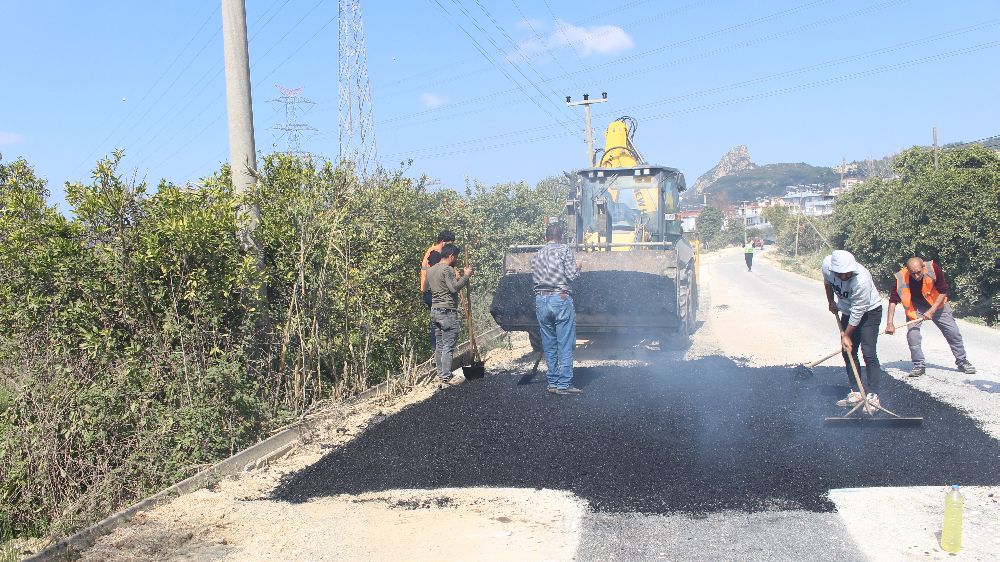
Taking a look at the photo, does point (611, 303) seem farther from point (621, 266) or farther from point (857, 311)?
point (857, 311)

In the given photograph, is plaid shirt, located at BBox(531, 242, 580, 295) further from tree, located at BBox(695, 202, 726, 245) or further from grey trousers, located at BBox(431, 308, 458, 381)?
tree, located at BBox(695, 202, 726, 245)

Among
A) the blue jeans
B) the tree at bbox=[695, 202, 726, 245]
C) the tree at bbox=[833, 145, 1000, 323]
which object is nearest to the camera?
the blue jeans

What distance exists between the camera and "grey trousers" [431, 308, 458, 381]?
8.55 metres

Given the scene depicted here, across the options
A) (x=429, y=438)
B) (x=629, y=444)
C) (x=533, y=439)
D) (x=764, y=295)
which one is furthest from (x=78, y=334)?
(x=764, y=295)

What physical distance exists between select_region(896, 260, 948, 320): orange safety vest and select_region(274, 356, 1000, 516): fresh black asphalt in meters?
1.30

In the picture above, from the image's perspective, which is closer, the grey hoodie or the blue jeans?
the grey hoodie

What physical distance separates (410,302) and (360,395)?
1736 mm

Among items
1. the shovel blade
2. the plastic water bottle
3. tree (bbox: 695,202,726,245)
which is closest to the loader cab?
the shovel blade

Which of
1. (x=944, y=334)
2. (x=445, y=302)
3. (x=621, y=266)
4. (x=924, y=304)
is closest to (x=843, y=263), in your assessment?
(x=924, y=304)

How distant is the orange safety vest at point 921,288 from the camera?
8.51m

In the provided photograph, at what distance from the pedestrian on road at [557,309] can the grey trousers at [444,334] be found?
117cm

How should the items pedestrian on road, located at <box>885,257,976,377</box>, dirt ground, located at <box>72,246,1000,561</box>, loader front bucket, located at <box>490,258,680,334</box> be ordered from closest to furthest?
dirt ground, located at <box>72,246,1000,561</box> → pedestrian on road, located at <box>885,257,976,377</box> → loader front bucket, located at <box>490,258,680,334</box>

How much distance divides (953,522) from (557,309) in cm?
434

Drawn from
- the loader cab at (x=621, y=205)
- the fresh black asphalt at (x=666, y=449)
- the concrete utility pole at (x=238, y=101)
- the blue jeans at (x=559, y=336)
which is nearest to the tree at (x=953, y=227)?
the loader cab at (x=621, y=205)
